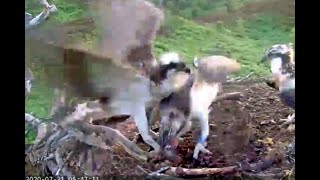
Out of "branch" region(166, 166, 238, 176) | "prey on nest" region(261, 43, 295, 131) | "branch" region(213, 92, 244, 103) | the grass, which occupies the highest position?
the grass

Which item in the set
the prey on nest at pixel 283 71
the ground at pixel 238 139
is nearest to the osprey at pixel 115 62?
the ground at pixel 238 139

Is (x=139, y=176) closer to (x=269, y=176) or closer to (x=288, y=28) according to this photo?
(x=269, y=176)

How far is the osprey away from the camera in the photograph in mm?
2172

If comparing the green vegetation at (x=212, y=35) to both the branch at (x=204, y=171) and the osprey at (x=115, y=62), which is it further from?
the branch at (x=204, y=171)

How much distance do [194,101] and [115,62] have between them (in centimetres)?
36

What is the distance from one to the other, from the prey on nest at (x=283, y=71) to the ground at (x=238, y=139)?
0.03 metres

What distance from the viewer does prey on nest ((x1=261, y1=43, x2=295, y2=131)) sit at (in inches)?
85.4

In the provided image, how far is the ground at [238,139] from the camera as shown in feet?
7.09

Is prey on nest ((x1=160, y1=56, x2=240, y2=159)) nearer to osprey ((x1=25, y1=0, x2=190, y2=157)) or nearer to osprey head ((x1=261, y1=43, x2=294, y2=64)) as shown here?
osprey ((x1=25, y1=0, x2=190, y2=157))

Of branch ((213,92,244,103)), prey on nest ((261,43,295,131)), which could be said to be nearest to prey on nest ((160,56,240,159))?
branch ((213,92,244,103))

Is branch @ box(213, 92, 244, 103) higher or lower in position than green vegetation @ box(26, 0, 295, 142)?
lower

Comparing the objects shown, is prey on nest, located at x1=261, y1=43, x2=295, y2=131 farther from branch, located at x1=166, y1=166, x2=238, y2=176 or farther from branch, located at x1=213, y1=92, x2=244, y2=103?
branch, located at x1=166, y1=166, x2=238, y2=176

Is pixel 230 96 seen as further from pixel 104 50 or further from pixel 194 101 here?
pixel 104 50
